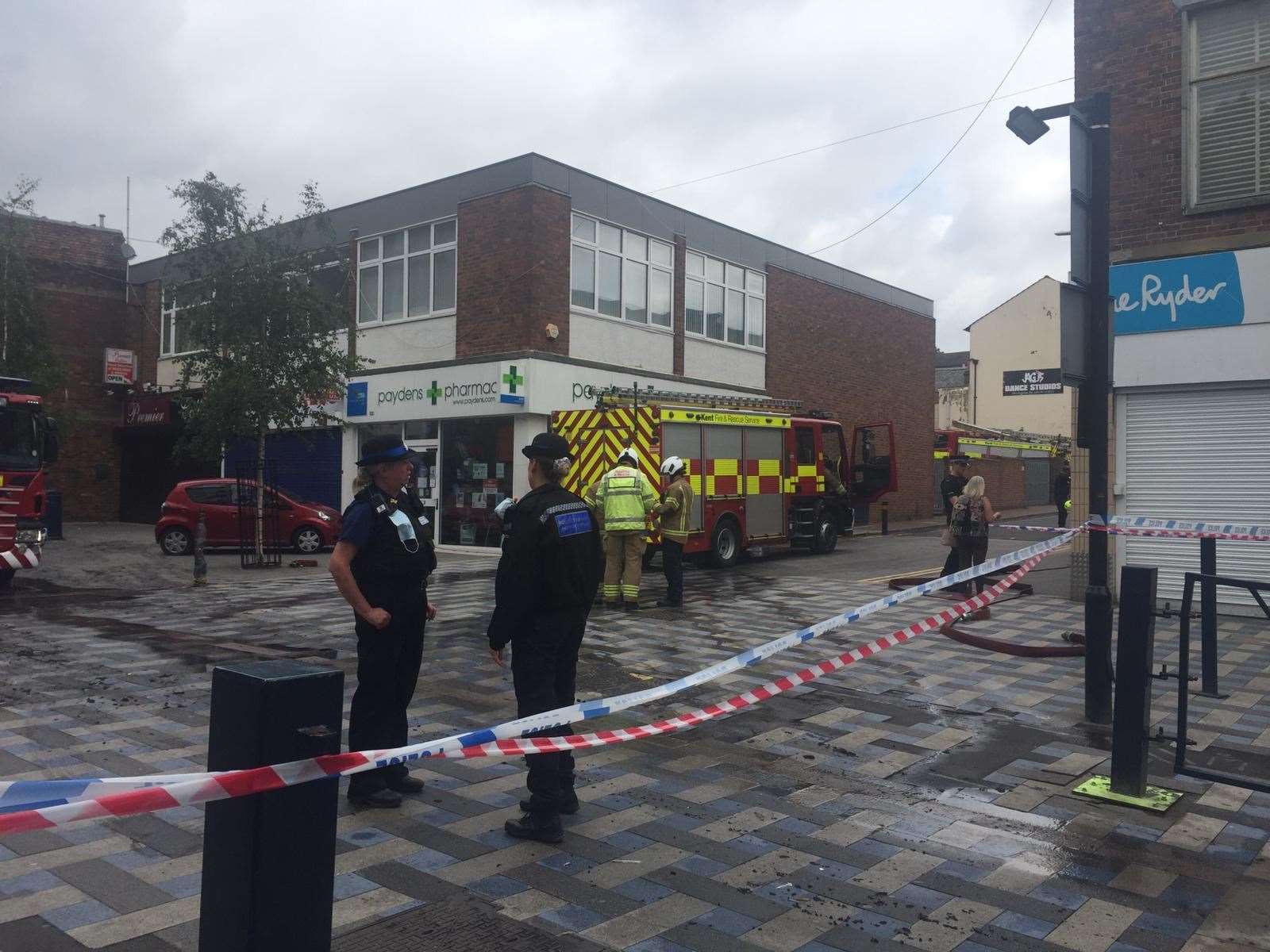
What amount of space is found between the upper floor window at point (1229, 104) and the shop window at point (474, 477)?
1276 centimetres

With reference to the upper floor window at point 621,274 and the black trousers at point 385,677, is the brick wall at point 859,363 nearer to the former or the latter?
the upper floor window at point 621,274

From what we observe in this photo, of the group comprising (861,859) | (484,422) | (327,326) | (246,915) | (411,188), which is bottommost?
(861,859)

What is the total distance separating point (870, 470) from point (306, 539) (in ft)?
39.2

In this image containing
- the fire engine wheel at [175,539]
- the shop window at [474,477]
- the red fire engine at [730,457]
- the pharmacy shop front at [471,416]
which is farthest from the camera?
the shop window at [474,477]

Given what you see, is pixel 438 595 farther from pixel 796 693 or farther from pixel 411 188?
pixel 411 188

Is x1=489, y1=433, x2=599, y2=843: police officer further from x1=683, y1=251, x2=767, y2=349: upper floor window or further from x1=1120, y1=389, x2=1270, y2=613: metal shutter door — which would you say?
x1=683, y1=251, x2=767, y2=349: upper floor window

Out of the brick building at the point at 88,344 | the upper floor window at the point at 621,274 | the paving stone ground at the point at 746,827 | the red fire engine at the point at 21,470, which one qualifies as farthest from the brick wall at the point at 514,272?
the brick building at the point at 88,344

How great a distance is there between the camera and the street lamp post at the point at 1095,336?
6.68 meters

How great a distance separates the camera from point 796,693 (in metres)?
7.59

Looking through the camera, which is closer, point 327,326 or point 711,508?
point 711,508

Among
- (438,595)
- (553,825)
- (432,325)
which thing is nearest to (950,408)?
(432,325)

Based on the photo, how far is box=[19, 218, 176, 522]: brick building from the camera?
1145 inches

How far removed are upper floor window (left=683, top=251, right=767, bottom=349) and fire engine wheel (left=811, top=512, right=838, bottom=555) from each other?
6.53 meters

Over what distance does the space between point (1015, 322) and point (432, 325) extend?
3734 cm
